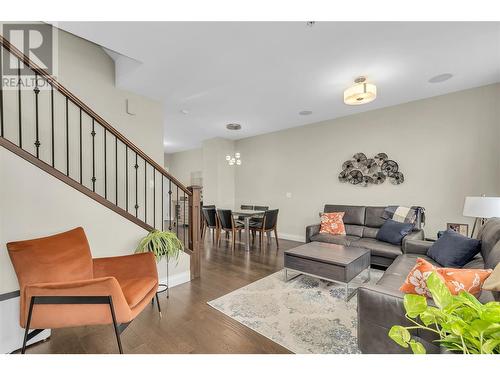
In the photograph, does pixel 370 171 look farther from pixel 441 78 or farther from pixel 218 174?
pixel 218 174

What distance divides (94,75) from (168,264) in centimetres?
289

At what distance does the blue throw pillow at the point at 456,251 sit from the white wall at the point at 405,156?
169 cm

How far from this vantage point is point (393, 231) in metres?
3.47

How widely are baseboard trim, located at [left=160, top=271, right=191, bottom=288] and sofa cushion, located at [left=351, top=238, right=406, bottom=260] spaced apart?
2.55 meters

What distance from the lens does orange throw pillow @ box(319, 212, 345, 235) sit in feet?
13.4

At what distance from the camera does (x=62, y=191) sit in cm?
200

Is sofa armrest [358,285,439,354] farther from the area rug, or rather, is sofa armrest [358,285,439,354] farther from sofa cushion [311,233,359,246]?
sofa cushion [311,233,359,246]

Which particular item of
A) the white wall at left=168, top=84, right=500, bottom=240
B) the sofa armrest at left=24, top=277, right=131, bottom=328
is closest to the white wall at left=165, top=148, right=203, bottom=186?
the white wall at left=168, top=84, right=500, bottom=240

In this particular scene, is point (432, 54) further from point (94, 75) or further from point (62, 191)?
point (94, 75)

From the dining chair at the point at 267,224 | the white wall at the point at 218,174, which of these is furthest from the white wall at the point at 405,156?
the white wall at the point at 218,174

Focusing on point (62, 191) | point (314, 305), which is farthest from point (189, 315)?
point (62, 191)

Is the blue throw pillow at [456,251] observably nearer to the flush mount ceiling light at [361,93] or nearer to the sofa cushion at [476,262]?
the sofa cushion at [476,262]

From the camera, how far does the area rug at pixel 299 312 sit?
6.00ft
